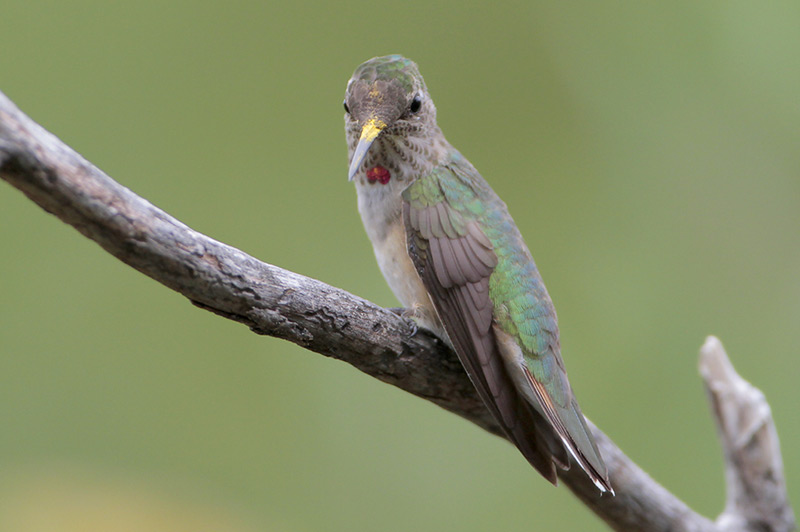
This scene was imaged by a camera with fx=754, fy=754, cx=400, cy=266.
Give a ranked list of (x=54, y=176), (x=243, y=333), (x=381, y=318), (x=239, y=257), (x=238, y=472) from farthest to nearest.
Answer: (x=243, y=333) < (x=238, y=472) < (x=381, y=318) < (x=239, y=257) < (x=54, y=176)

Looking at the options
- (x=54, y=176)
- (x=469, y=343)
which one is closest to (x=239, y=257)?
(x=54, y=176)

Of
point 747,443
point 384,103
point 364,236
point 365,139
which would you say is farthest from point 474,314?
point 364,236

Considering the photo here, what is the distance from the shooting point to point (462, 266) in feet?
6.41

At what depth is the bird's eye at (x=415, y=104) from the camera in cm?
223

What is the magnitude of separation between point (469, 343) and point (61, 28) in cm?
323

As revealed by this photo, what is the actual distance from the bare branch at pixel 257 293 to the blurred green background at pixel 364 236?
1.79 meters

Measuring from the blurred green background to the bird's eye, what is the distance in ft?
5.92

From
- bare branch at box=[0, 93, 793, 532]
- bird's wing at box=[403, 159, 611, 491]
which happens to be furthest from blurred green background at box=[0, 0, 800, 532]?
bird's wing at box=[403, 159, 611, 491]

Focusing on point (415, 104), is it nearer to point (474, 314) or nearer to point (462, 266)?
point (462, 266)

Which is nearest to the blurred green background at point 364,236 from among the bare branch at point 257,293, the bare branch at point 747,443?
the bare branch at point 747,443

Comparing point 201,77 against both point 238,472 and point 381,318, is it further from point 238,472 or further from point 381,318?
point 381,318

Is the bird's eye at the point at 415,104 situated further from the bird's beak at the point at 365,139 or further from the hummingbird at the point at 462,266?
the bird's beak at the point at 365,139

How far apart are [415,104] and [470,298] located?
667mm

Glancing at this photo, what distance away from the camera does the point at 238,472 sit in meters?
3.95
